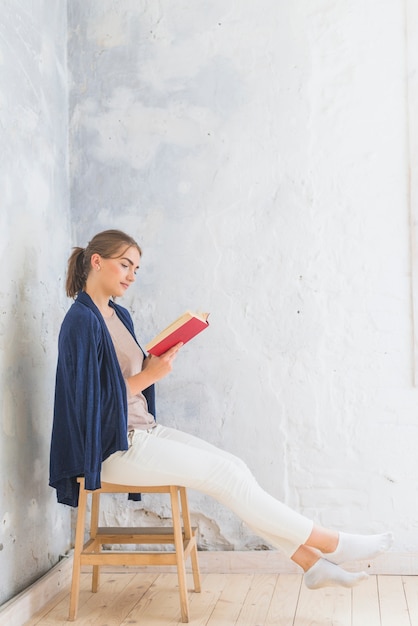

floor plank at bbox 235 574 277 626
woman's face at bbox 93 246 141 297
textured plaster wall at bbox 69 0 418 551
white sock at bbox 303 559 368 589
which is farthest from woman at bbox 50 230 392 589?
textured plaster wall at bbox 69 0 418 551

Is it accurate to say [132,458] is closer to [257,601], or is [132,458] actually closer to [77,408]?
[77,408]

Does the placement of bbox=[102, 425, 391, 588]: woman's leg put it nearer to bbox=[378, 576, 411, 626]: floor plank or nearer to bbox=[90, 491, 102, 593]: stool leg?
bbox=[378, 576, 411, 626]: floor plank

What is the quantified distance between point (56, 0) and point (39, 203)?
0.93 m

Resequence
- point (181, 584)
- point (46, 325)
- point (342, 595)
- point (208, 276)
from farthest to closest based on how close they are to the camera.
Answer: point (208, 276)
point (46, 325)
point (342, 595)
point (181, 584)

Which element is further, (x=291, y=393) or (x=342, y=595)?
(x=291, y=393)

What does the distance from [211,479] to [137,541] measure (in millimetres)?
450

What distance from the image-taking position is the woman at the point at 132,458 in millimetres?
2461

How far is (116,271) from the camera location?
2680 millimetres

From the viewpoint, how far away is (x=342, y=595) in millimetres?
2734

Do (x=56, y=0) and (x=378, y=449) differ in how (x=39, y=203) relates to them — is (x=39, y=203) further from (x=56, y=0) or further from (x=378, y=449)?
(x=378, y=449)

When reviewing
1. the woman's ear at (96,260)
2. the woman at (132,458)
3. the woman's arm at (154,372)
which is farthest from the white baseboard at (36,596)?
the woman's ear at (96,260)

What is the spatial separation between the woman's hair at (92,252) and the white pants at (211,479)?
2.04 ft

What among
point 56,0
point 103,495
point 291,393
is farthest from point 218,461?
point 56,0

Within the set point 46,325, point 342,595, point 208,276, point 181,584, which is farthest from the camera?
point 208,276
